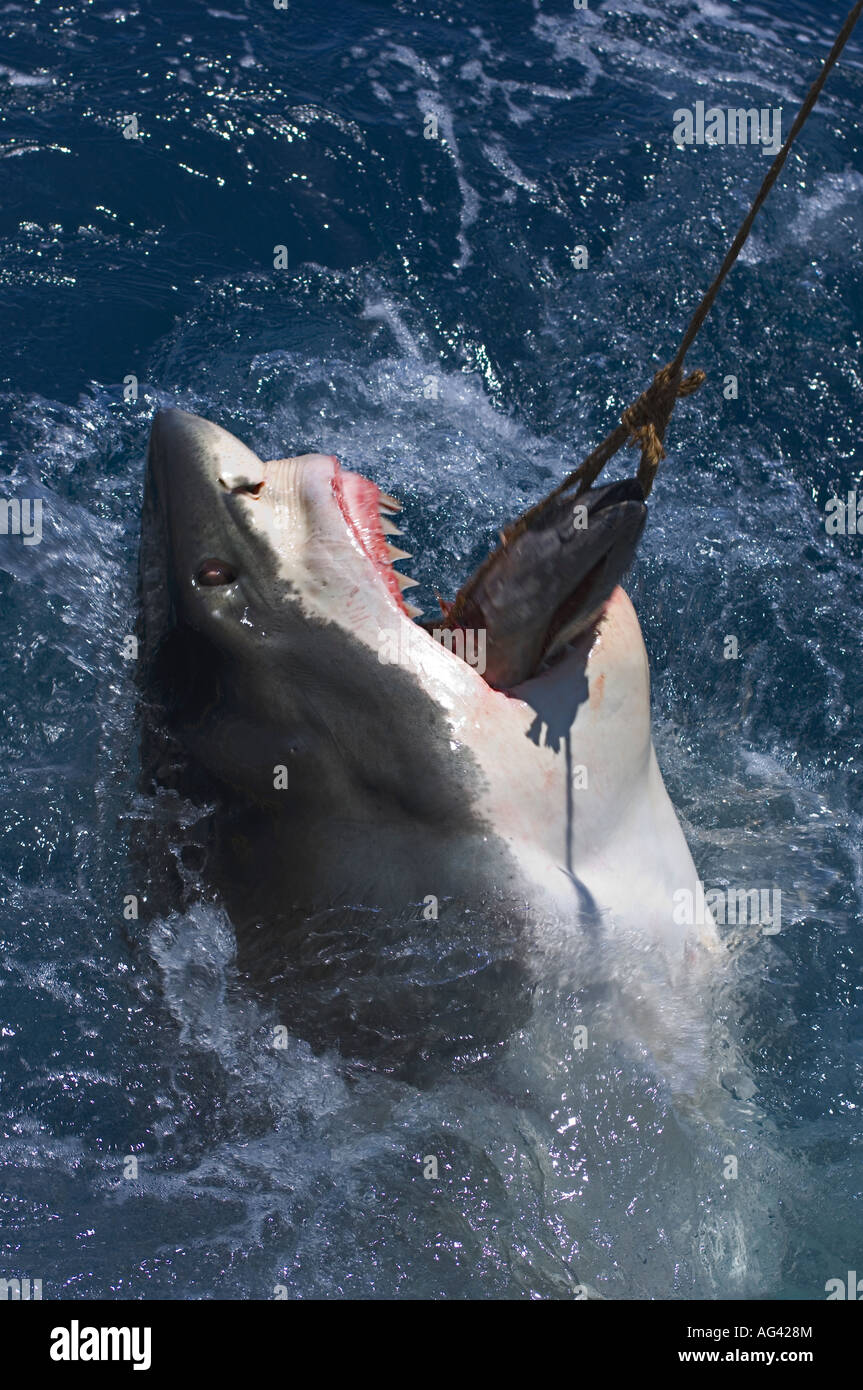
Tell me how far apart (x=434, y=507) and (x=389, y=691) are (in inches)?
111

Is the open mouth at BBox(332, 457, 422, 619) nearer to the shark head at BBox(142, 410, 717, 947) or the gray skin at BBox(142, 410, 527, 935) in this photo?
the shark head at BBox(142, 410, 717, 947)

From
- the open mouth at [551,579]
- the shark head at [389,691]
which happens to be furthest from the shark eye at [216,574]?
the open mouth at [551,579]

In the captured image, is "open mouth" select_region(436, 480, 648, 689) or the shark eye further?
the shark eye

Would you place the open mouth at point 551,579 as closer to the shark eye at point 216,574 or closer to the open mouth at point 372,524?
the open mouth at point 372,524

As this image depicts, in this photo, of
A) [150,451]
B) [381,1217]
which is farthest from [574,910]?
[150,451]

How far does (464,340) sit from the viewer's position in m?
6.96

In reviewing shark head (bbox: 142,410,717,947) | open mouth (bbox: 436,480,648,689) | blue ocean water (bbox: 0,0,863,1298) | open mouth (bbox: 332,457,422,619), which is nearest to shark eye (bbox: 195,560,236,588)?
shark head (bbox: 142,410,717,947)

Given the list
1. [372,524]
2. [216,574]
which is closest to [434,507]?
[372,524]

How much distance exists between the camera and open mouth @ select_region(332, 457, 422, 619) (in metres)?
3.48

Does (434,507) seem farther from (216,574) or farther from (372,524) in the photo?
(216,574)

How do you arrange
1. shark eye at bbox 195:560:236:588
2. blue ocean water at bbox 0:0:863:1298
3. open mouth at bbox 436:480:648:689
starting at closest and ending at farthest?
open mouth at bbox 436:480:648:689
shark eye at bbox 195:560:236:588
blue ocean water at bbox 0:0:863:1298

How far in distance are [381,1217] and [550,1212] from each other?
20.4 inches

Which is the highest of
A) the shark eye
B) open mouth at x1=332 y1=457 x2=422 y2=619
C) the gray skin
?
open mouth at x1=332 y1=457 x2=422 y2=619

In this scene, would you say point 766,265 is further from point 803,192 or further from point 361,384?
point 361,384
